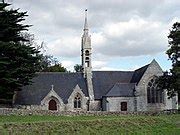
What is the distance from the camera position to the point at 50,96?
51.8 m

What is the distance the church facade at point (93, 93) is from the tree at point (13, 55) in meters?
11.8

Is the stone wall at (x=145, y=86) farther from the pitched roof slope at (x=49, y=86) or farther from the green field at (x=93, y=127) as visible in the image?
the green field at (x=93, y=127)

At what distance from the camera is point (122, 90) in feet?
178

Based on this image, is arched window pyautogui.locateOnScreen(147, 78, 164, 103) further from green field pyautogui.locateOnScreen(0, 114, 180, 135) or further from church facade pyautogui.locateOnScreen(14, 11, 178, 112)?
green field pyautogui.locateOnScreen(0, 114, 180, 135)

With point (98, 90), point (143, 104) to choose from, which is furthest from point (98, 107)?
point (143, 104)

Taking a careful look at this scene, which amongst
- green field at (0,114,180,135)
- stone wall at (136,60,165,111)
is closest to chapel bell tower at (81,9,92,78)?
stone wall at (136,60,165,111)

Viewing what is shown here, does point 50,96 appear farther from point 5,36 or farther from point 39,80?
point 5,36

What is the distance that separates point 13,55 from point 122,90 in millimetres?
20124

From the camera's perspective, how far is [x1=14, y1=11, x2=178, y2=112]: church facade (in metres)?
52.1

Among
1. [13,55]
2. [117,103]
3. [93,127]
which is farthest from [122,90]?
[93,127]

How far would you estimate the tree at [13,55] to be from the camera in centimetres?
3750

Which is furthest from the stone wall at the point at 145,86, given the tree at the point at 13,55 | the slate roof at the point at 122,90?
Answer: the tree at the point at 13,55

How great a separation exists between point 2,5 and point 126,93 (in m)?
22.9

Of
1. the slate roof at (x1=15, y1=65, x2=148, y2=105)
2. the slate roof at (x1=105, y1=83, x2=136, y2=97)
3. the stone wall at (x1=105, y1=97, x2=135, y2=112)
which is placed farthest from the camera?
the slate roof at (x1=105, y1=83, x2=136, y2=97)
